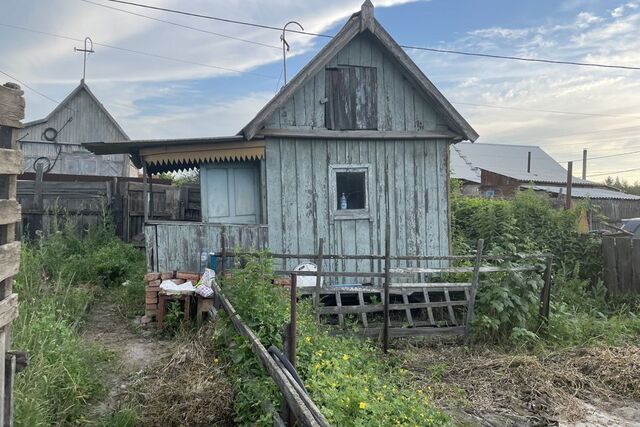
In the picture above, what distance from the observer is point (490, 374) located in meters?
6.03

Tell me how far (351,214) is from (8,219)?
6458 millimetres

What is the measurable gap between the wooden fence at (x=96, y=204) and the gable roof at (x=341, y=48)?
4.34m

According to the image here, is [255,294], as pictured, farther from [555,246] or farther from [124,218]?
[555,246]

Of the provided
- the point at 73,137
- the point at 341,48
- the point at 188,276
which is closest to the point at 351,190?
the point at 341,48

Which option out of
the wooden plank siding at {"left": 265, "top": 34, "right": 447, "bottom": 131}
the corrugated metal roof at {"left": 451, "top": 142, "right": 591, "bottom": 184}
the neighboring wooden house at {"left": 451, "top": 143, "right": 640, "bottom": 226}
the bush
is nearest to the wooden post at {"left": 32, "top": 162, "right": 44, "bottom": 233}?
the wooden plank siding at {"left": 265, "top": 34, "right": 447, "bottom": 131}

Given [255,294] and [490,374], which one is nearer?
[255,294]

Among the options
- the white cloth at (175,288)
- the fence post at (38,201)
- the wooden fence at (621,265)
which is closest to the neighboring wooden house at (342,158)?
the white cloth at (175,288)

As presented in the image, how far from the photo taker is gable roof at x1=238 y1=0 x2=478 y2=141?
7766 millimetres

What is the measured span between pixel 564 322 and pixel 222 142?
6.17 metres

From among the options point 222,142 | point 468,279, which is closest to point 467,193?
point 468,279

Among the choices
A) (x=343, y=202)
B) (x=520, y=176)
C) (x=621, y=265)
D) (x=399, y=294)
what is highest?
(x=520, y=176)

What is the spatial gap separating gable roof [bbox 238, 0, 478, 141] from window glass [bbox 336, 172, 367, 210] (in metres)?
1.76

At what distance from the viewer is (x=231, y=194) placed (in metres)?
8.20

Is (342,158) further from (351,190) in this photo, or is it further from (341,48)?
(341,48)
